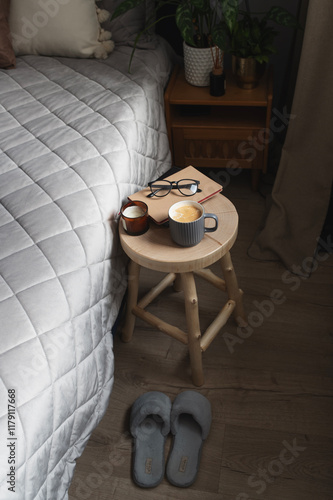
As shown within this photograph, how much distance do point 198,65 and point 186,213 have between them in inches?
33.8

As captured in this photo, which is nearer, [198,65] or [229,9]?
[229,9]

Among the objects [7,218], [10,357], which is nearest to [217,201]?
[7,218]

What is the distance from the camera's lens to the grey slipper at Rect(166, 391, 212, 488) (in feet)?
4.01

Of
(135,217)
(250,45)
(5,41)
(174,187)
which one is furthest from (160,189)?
(5,41)

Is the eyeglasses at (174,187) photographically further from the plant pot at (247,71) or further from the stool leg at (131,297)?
the plant pot at (247,71)

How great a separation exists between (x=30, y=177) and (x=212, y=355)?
31.4 inches

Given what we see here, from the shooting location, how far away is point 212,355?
1.48 metres

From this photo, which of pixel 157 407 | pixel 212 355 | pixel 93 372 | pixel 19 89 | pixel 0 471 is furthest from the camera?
pixel 19 89

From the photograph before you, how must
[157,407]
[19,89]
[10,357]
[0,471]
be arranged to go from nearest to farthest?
[0,471] → [10,357] → [157,407] → [19,89]

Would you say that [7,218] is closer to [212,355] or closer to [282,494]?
[212,355]

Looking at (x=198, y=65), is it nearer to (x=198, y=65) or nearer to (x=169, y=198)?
(x=198, y=65)

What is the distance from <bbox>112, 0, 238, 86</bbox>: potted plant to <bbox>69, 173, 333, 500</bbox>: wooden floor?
79cm

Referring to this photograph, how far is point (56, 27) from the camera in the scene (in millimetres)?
1730

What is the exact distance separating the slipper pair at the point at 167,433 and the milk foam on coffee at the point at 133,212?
1.75 ft
